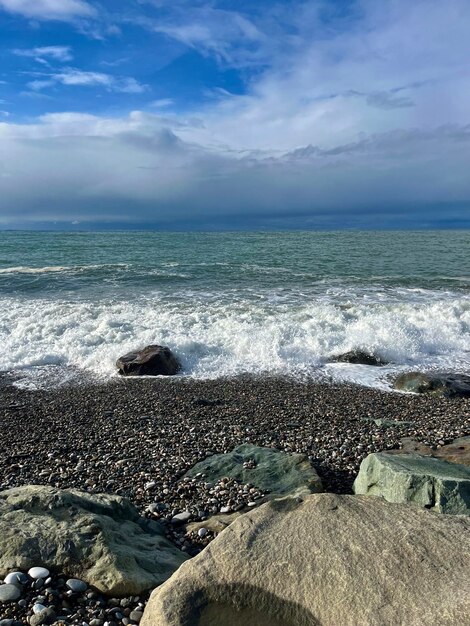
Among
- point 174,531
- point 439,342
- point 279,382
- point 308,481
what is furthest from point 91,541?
point 439,342

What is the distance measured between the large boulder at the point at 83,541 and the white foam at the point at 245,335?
27.4 ft

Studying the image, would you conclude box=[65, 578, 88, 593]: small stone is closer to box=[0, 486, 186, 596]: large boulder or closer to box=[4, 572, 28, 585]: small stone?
box=[0, 486, 186, 596]: large boulder

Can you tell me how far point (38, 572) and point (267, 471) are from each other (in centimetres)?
345

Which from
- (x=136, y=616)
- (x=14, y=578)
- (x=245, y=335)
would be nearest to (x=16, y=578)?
(x=14, y=578)

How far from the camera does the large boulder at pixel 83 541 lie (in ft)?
12.9

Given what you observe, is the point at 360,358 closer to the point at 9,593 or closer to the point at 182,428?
the point at 182,428

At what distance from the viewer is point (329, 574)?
3.23 meters

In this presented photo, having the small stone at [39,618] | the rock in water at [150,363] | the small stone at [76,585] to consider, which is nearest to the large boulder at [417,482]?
the small stone at [76,585]

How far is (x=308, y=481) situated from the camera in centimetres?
619

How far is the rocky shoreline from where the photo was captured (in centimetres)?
612

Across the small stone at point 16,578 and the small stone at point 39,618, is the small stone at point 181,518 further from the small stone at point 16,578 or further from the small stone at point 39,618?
the small stone at point 39,618

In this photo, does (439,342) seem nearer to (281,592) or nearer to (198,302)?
(198,302)

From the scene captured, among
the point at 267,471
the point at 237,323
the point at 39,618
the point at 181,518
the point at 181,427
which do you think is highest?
the point at 39,618

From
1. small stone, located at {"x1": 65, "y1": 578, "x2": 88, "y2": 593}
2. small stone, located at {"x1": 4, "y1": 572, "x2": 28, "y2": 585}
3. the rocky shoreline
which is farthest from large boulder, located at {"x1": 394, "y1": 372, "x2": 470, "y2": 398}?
small stone, located at {"x1": 4, "y1": 572, "x2": 28, "y2": 585}
